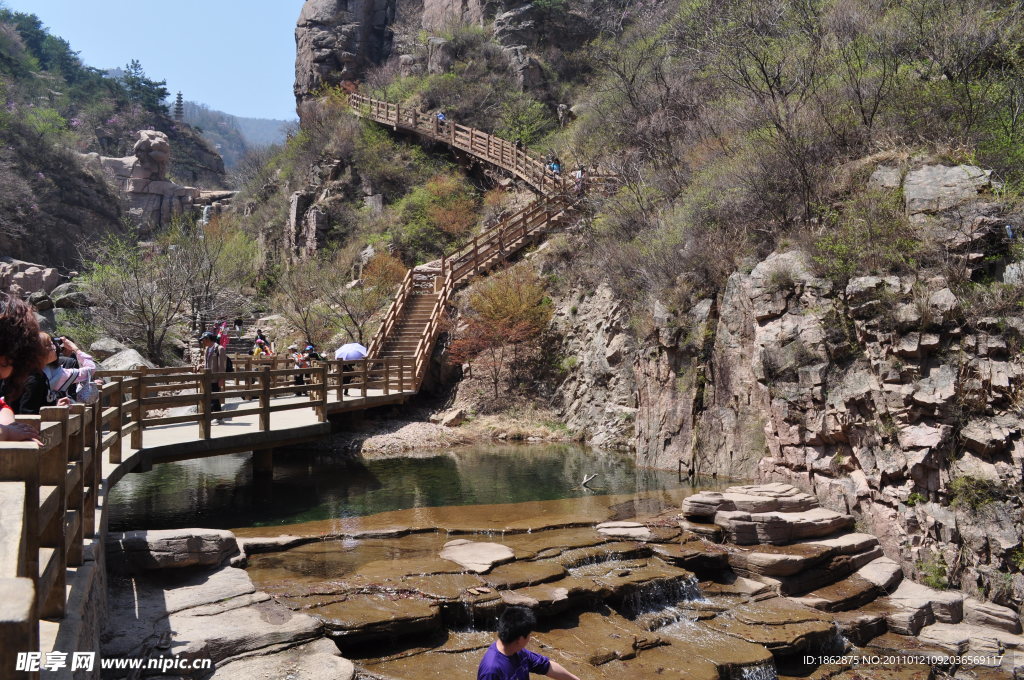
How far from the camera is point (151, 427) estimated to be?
41.3ft

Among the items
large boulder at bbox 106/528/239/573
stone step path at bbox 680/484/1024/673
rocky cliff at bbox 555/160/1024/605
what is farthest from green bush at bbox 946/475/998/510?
large boulder at bbox 106/528/239/573

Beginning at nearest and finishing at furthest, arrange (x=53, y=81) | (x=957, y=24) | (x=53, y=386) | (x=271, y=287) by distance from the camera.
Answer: (x=53, y=386)
(x=957, y=24)
(x=271, y=287)
(x=53, y=81)

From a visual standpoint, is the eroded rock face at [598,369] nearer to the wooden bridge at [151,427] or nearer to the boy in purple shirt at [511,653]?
the wooden bridge at [151,427]

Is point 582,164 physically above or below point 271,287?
above

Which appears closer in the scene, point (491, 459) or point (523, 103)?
point (491, 459)

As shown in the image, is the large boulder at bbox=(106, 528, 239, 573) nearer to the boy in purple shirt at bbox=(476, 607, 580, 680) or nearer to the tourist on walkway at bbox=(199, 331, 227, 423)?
the boy in purple shirt at bbox=(476, 607, 580, 680)

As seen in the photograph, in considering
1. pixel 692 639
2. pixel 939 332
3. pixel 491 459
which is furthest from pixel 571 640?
pixel 491 459

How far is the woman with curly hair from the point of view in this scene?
4238mm

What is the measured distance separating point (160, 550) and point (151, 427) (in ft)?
19.5

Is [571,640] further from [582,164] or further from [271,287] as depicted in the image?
[271,287]

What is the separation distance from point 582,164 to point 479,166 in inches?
332

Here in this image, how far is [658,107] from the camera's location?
2341 cm

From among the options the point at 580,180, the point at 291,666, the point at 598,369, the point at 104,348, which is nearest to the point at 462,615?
the point at 291,666

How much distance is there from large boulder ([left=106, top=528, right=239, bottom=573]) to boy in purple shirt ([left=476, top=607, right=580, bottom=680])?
15.6ft
